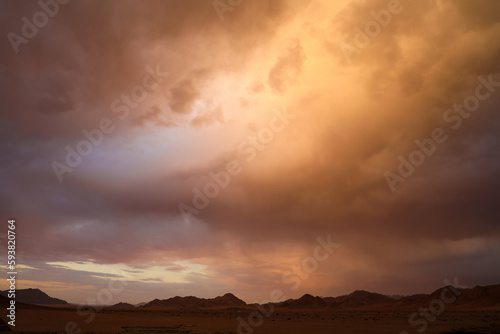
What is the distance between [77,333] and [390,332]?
3645 cm

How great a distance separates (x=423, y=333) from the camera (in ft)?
141

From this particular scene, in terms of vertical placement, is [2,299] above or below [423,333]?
above

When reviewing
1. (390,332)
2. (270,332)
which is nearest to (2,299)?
(270,332)

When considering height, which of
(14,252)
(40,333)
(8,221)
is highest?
(8,221)

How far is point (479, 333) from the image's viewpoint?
130ft

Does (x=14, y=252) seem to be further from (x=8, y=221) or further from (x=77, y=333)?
(x=77, y=333)

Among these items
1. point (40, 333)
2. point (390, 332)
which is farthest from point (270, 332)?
point (40, 333)

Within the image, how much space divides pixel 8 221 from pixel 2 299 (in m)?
126

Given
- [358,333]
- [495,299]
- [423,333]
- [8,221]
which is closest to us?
[8,221]

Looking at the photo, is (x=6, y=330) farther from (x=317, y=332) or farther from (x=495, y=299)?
(x=495, y=299)

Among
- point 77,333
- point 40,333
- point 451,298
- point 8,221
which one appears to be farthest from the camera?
point 451,298

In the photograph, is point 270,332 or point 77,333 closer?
point 77,333

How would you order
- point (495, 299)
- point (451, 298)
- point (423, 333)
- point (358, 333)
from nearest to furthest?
point (423, 333) < point (358, 333) < point (495, 299) < point (451, 298)

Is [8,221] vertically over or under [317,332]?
over
